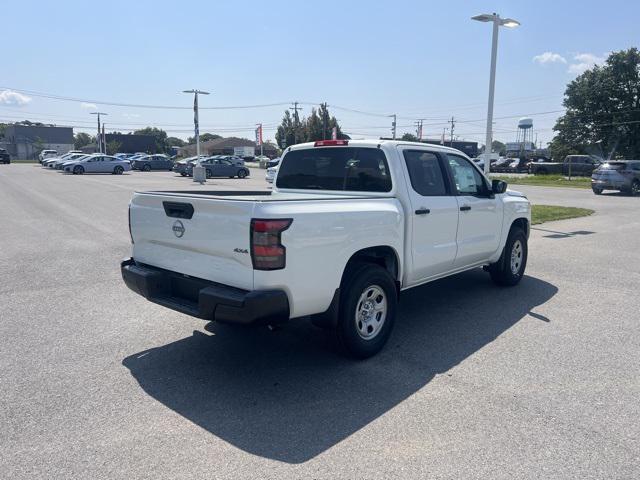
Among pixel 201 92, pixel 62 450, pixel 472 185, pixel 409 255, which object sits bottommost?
pixel 62 450

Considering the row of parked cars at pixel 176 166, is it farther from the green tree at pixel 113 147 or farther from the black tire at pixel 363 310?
the green tree at pixel 113 147

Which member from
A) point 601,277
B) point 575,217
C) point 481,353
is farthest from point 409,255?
point 575,217

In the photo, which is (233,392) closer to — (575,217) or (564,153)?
(575,217)

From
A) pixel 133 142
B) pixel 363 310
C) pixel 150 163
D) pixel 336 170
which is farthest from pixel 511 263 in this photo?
pixel 133 142

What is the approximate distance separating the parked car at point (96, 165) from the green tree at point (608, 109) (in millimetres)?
51795

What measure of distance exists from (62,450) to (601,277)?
7.66m

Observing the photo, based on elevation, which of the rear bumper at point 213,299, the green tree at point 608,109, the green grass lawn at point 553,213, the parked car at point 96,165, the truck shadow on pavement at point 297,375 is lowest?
the truck shadow on pavement at point 297,375

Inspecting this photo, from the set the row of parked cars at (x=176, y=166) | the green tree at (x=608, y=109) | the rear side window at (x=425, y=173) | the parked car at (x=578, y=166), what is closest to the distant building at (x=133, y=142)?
the row of parked cars at (x=176, y=166)

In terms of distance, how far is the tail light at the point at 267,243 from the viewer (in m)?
3.57

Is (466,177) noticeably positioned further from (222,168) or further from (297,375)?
(222,168)

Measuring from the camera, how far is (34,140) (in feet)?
342

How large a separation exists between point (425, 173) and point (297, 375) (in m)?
2.59

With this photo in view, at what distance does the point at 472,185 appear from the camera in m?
6.17

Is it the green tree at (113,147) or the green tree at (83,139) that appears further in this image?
the green tree at (83,139)
